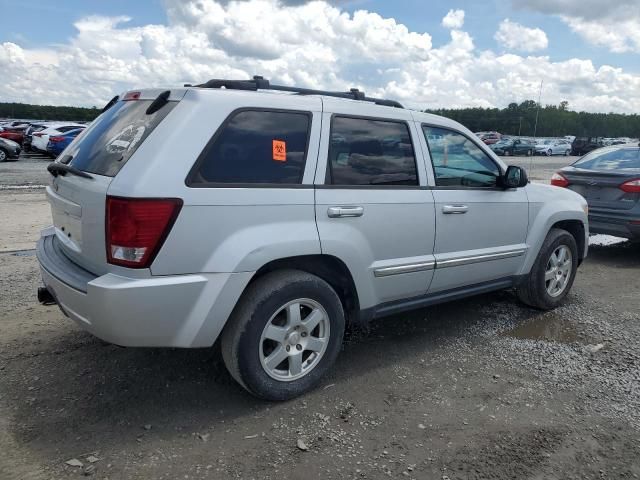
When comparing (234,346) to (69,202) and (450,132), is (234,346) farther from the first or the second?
(450,132)

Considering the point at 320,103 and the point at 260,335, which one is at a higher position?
the point at 320,103

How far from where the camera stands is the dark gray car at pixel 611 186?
721cm

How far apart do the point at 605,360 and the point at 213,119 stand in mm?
3374

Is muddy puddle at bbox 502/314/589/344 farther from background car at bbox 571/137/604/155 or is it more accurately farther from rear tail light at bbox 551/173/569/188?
background car at bbox 571/137/604/155

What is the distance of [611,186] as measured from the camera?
24.3 ft

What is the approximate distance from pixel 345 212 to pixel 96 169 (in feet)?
4.88

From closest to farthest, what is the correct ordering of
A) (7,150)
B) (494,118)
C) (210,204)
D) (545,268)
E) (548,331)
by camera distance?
(210,204)
(548,331)
(545,268)
(7,150)
(494,118)

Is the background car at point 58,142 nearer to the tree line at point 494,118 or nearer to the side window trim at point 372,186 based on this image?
the side window trim at point 372,186

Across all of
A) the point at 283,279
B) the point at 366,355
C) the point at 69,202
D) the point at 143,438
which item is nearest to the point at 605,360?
the point at 366,355

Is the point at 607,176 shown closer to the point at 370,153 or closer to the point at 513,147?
the point at 370,153

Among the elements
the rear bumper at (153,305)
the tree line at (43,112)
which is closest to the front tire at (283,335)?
the rear bumper at (153,305)

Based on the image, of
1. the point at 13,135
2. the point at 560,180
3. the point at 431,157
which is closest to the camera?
the point at 431,157

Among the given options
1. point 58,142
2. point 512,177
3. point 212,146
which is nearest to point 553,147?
point 58,142

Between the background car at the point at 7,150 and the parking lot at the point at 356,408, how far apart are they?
65.1ft
